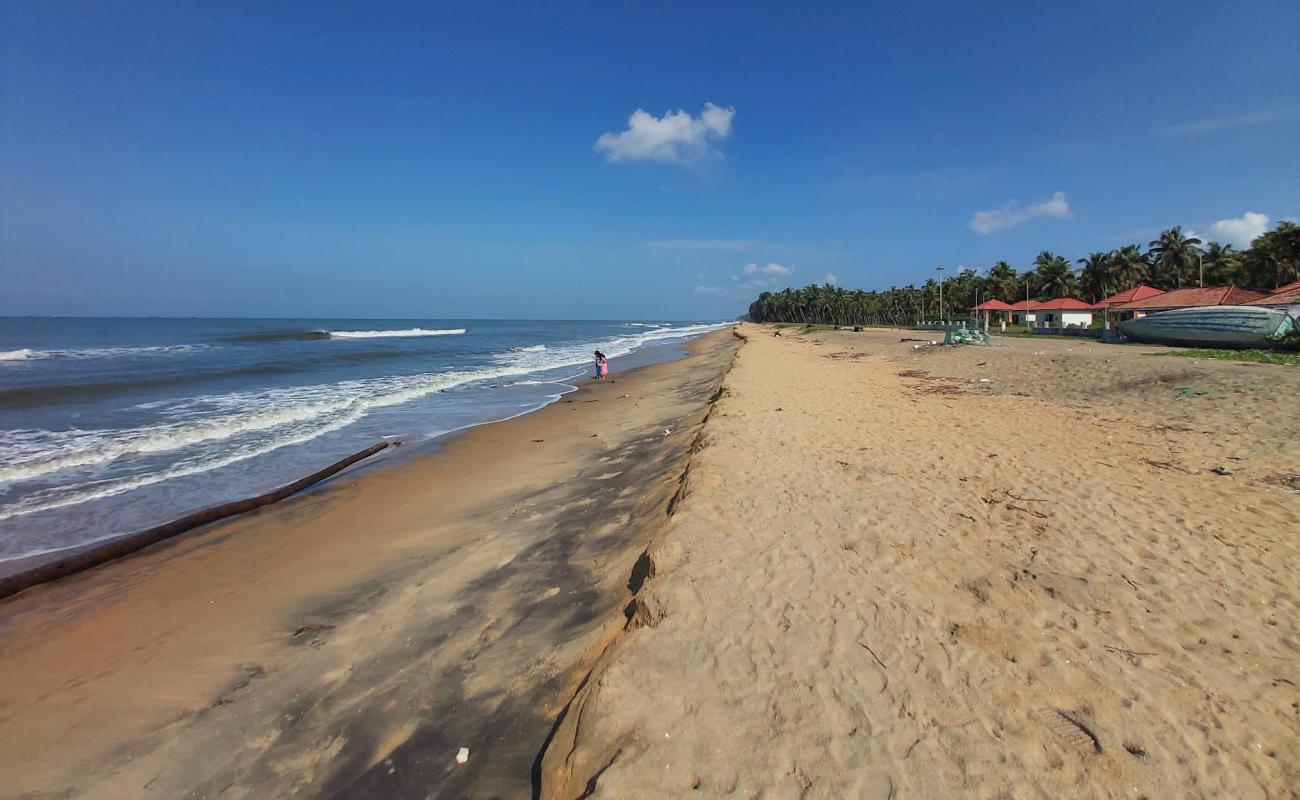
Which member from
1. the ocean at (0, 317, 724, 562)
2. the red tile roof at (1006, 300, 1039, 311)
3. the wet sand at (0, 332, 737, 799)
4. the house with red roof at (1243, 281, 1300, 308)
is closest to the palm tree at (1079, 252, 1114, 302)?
the red tile roof at (1006, 300, 1039, 311)

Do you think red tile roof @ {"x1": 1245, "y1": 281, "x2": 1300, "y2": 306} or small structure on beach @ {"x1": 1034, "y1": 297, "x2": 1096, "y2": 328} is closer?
red tile roof @ {"x1": 1245, "y1": 281, "x2": 1300, "y2": 306}

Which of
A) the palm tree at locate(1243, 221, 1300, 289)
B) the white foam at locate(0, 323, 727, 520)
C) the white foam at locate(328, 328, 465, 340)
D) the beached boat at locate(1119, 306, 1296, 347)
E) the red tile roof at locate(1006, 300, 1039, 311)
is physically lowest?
the white foam at locate(0, 323, 727, 520)

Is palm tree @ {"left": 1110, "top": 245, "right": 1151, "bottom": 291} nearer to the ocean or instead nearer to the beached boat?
the beached boat

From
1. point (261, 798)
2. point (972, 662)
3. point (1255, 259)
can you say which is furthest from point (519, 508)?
point (1255, 259)

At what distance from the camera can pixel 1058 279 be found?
60.3 metres

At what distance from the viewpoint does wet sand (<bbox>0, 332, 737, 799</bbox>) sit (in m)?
3.40

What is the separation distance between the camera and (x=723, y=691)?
3252 mm

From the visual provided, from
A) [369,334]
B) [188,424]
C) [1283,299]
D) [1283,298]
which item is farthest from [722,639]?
[369,334]

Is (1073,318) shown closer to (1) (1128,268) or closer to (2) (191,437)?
(1) (1128,268)

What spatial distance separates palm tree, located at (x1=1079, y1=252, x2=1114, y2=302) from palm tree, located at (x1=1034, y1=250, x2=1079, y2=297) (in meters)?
1.62

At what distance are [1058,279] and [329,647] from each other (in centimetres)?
7500

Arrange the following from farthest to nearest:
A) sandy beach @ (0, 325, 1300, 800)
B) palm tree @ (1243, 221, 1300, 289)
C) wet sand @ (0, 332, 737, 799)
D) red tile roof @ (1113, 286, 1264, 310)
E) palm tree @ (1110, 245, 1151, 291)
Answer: palm tree @ (1110, 245, 1151, 291)
palm tree @ (1243, 221, 1300, 289)
red tile roof @ (1113, 286, 1264, 310)
wet sand @ (0, 332, 737, 799)
sandy beach @ (0, 325, 1300, 800)

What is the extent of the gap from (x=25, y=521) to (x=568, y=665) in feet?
30.2

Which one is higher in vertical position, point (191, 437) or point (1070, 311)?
point (1070, 311)
